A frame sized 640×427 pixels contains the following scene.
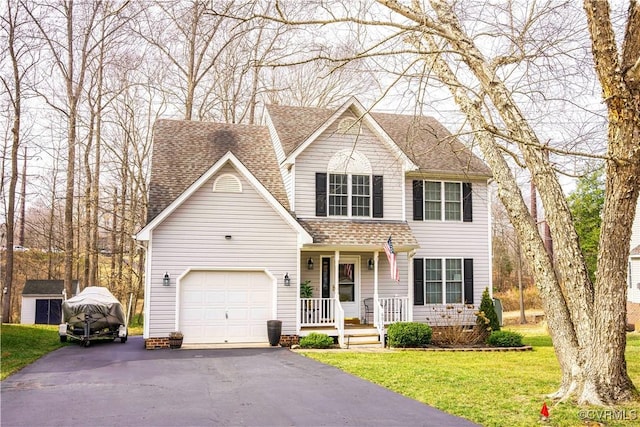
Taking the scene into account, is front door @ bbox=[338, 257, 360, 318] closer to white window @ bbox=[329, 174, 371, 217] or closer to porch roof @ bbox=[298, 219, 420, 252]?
porch roof @ bbox=[298, 219, 420, 252]

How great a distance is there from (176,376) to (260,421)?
4325 mm

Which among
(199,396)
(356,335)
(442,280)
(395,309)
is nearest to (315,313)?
(356,335)

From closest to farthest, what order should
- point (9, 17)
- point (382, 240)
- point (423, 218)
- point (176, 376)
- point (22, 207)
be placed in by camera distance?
point (176, 376) < point (382, 240) < point (423, 218) < point (9, 17) < point (22, 207)

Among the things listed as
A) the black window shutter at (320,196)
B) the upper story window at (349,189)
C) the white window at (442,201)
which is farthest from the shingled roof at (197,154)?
the white window at (442,201)

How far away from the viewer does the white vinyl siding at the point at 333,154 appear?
18.1 meters

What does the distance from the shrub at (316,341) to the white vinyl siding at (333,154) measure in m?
3.70

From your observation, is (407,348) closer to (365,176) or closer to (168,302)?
(365,176)

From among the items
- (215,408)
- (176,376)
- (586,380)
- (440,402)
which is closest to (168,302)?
(176,376)

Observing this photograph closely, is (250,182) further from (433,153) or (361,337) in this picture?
(433,153)

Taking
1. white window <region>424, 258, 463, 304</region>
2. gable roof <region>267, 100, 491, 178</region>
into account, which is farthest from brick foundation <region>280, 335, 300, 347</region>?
gable roof <region>267, 100, 491, 178</region>

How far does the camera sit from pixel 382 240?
17.8 m

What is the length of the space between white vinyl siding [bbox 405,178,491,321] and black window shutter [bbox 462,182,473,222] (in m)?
0.17

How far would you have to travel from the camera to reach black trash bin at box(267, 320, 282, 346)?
54.7 ft

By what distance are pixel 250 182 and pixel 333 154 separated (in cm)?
290
